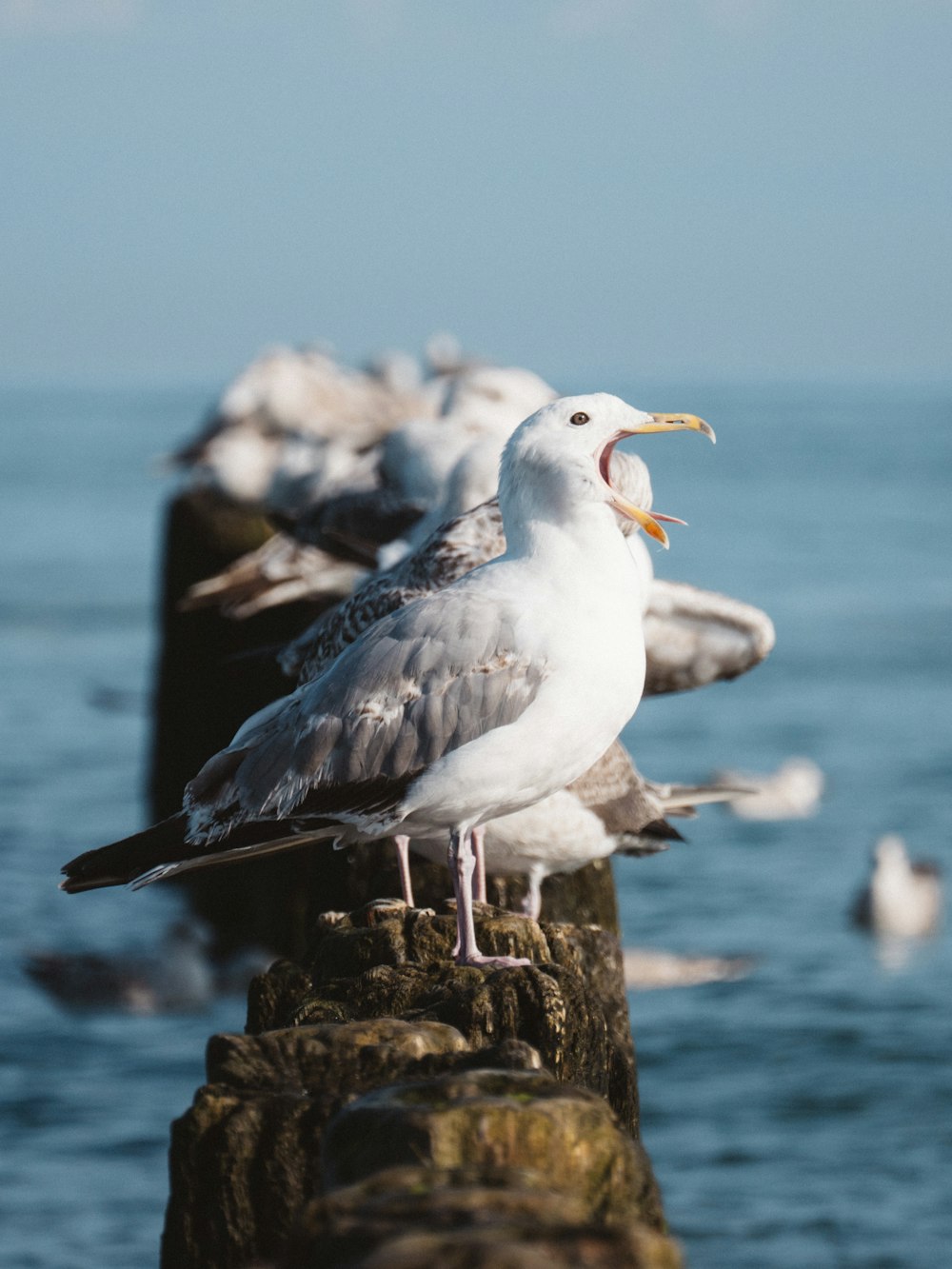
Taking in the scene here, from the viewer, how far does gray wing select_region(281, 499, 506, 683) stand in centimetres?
593

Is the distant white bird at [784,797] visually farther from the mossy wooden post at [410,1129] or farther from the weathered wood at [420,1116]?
the mossy wooden post at [410,1129]

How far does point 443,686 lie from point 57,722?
19817 millimetres

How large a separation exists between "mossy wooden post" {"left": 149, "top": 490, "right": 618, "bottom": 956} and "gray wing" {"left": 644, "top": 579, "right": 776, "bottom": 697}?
1504 mm

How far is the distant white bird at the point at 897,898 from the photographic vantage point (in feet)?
46.6

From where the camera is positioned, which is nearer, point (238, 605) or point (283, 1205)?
point (283, 1205)

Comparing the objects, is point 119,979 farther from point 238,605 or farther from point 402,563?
point 402,563

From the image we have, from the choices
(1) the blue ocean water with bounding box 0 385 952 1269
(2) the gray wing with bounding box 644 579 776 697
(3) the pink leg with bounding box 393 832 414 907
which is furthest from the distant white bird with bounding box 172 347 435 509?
(3) the pink leg with bounding box 393 832 414 907

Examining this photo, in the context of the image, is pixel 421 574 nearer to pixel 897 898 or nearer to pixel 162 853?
pixel 162 853

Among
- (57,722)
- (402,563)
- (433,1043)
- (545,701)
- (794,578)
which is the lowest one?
(433,1043)

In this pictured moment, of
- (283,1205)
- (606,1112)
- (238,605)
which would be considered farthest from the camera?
(238,605)

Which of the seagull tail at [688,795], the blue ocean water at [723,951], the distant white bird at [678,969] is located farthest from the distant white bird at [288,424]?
the seagull tail at [688,795]

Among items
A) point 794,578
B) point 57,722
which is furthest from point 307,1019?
point 794,578

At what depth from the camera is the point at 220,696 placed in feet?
38.7

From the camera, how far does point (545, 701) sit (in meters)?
4.30
